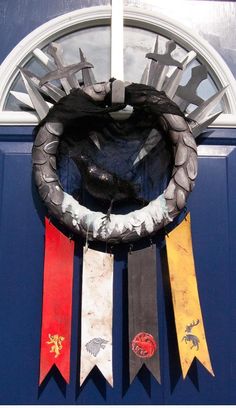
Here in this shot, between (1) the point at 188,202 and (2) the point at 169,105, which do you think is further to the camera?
(1) the point at 188,202

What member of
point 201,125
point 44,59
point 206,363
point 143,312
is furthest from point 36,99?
point 206,363

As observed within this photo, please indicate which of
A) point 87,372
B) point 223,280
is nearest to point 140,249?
point 223,280

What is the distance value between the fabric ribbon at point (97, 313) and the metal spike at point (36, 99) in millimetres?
506

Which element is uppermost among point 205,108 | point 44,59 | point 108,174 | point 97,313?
point 44,59

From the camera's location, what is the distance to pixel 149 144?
6.40 ft

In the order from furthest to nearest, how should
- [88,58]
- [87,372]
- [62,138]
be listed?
[88,58] < [62,138] < [87,372]

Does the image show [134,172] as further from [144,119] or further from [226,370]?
[226,370]

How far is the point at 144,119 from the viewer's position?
1.94 metres

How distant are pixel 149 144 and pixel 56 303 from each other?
63 centimetres

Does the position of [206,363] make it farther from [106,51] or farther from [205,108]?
[106,51]

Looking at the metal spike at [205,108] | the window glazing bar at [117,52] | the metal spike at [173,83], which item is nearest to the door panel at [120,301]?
→ the metal spike at [205,108]

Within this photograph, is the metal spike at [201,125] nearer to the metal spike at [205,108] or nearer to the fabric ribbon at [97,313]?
the metal spike at [205,108]

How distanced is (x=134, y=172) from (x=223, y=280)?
49 cm

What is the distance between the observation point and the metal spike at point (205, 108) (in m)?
1.95
